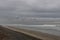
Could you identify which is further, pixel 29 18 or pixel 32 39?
pixel 29 18

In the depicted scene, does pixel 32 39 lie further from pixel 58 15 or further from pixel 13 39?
pixel 58 15

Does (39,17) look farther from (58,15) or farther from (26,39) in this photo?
(26,39)

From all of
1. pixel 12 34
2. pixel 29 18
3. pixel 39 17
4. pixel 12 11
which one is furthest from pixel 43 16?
pixel 12 34

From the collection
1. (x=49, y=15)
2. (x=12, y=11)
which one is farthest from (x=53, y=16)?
(x=12, y=11)

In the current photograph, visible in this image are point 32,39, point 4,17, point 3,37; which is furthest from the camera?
point 4,17

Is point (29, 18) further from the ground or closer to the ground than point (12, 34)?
further from the ground

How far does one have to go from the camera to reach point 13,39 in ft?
7.51

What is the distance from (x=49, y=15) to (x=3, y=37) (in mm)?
3889

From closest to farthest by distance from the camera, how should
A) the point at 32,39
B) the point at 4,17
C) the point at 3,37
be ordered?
the point at 32,39 → the point at 3,37 → the point at 4,17

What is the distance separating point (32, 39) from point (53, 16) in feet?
12.9

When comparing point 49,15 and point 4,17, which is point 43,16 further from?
point 4,17

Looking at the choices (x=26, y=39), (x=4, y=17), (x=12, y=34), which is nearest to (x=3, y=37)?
(x=12, y=34)

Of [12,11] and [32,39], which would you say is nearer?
[32,39]

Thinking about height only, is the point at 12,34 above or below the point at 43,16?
below
